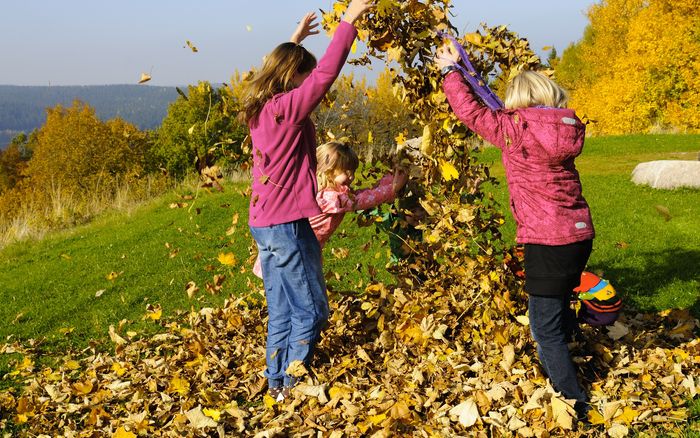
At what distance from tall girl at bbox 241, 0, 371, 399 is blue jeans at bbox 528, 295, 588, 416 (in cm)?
113

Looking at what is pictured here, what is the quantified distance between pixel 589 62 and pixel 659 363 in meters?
33.9

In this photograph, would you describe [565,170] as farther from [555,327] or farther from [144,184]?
[144,184]

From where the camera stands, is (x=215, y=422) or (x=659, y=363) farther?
(x=659, y=363)

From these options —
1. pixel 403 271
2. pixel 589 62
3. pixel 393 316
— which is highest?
pixel 589 62

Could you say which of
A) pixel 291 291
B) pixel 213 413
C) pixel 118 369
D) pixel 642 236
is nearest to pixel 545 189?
pixel 291 291

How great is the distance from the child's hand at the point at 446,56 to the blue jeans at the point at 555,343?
1.26 metres

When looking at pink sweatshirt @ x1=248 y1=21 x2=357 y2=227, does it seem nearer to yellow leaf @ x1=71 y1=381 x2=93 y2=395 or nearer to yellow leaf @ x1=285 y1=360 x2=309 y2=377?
yellow leaf @ x1=285 y1=360 x2=309 y2=377

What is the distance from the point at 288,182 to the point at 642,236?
17.2 ft

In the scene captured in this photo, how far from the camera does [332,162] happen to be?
380 cm

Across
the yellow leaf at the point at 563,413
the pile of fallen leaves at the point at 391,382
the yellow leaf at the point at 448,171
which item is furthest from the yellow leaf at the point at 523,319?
the yellow leaf at the point at 448,171

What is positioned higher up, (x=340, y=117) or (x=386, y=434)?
(x=340, y=117)

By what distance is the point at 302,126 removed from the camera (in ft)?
10.1

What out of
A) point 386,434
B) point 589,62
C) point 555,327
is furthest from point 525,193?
point 589,62

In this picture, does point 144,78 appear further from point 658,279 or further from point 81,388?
point 658,279
